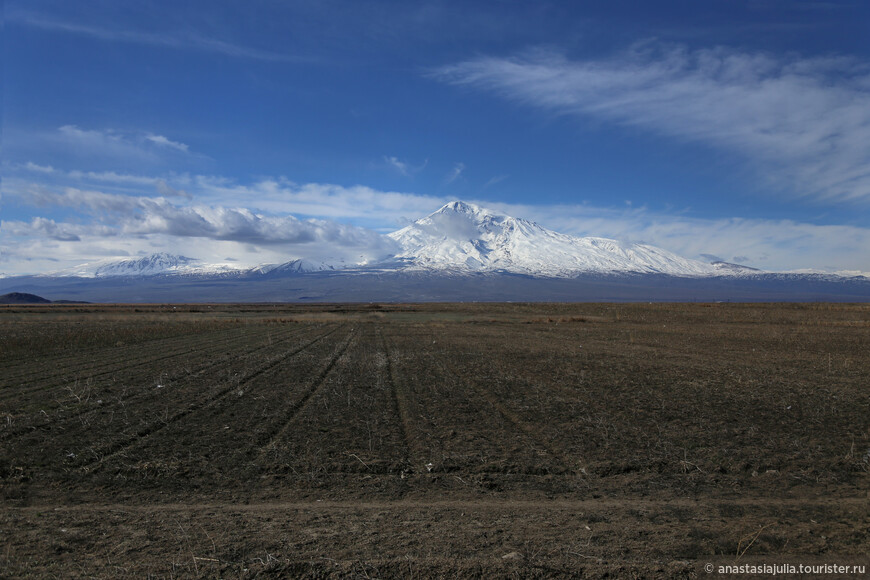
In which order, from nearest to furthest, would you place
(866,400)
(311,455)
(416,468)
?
(416,468) < (311,455) < (866,400)

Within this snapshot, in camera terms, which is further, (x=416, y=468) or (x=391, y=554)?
(x=416, y=468)

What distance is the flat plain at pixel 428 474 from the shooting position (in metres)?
5.36

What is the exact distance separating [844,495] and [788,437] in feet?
10.3

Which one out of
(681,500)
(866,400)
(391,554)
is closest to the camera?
(391,554)

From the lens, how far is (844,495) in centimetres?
716

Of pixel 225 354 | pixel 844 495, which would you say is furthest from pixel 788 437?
pixel 225 354

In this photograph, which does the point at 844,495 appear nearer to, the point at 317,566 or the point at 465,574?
the point at 465,574

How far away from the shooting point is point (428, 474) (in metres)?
8.02

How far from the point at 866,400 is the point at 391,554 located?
15.4 meters

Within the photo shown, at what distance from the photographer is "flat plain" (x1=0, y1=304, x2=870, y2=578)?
5.36 meters

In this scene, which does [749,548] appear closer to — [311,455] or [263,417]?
[311,455]

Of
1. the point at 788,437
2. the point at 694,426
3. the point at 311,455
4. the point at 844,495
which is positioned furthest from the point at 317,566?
the point at 788,437

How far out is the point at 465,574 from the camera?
4930 millimetres

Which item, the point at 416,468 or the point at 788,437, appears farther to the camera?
the point at 788,437
